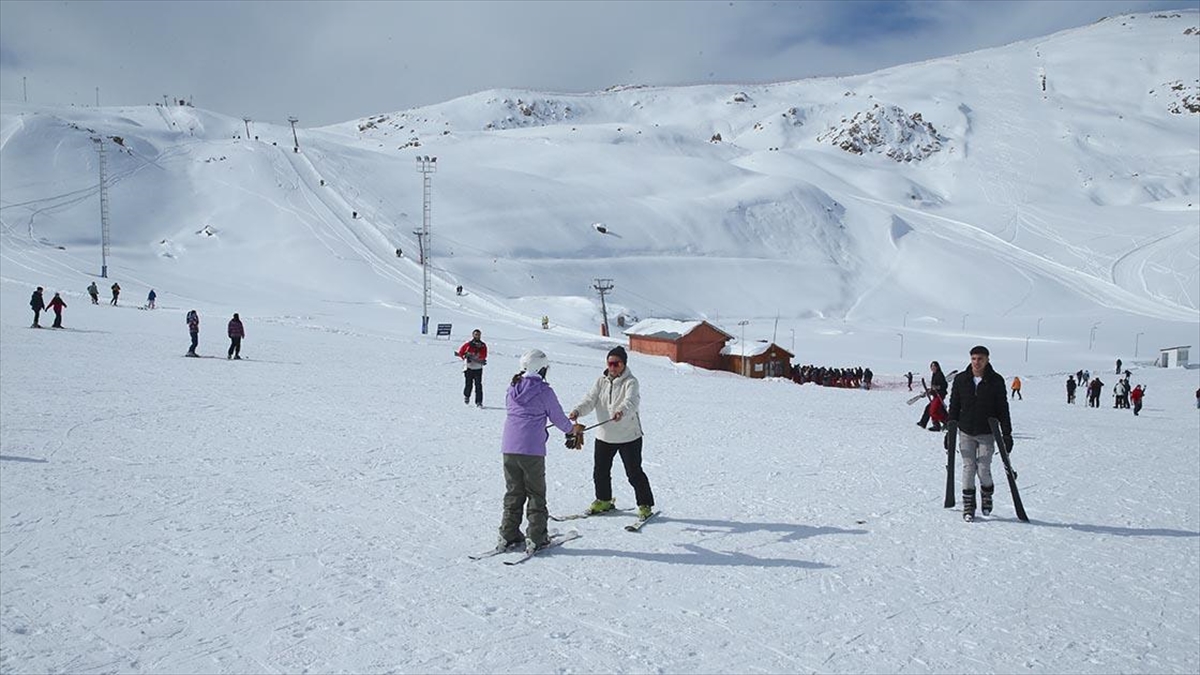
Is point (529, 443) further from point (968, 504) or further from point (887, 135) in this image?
point (887, 135)

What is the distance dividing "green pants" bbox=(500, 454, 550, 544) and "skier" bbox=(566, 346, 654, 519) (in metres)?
0.59

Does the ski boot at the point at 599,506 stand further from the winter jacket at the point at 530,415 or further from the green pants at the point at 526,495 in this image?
the winter jacket at the point at 530,415

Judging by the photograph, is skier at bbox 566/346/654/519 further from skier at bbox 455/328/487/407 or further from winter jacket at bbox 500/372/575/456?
skier at bbox 455/328/487/407

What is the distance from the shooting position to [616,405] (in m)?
7.33

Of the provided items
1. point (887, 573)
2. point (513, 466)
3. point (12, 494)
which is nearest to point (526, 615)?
point (513, 466)

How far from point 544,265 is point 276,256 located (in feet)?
75.6

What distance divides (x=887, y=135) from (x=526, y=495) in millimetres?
170686

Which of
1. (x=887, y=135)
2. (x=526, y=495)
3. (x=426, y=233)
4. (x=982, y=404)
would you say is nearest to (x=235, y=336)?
(x=526, y=495)

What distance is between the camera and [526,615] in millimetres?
5492

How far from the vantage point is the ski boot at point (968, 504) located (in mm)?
8172

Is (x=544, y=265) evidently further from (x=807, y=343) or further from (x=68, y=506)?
(x=68, y=506)

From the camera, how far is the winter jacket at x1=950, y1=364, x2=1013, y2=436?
800cm

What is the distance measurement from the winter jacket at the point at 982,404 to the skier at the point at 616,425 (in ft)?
10.5

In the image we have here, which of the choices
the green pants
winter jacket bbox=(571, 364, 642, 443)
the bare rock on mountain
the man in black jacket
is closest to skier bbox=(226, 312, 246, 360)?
winter jacket bbox=(571, 364, 642, 443)
